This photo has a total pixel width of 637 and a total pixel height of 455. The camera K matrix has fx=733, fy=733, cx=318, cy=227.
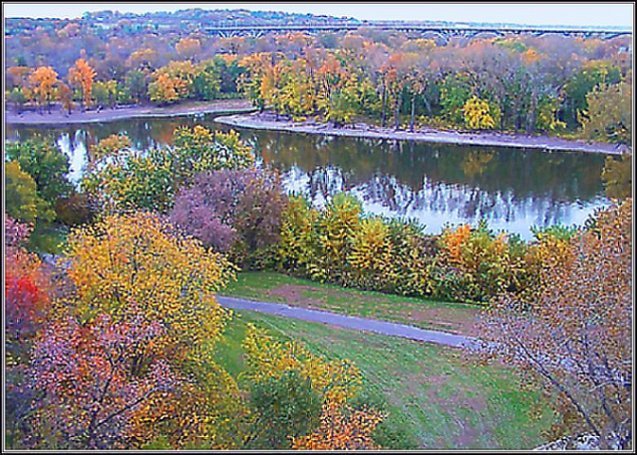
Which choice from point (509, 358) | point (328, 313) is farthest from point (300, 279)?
point (509, 358)

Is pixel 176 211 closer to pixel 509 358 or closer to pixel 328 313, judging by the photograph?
pixel 328 313

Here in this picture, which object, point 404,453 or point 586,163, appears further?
point 586,163

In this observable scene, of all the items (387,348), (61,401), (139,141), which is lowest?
(387,348)

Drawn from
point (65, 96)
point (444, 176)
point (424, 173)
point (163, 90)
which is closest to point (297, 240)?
point (444, 176)

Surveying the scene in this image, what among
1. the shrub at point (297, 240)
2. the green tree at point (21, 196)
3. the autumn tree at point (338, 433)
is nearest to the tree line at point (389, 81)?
the shrub at point (297, 240)

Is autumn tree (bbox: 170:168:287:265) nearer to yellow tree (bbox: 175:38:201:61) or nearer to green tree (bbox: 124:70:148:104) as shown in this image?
green tree (bbox: 124:70:148:104)

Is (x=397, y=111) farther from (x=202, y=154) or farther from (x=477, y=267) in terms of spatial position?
(x=477, y=267)

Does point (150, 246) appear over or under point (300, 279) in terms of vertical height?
over

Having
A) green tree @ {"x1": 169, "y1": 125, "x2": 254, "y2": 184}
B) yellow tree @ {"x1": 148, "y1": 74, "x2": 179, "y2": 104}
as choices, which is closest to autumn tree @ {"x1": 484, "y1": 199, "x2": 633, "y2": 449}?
green tree @ {"x1": 169, "y1": 125, "x2": 254, "y2": 184}
